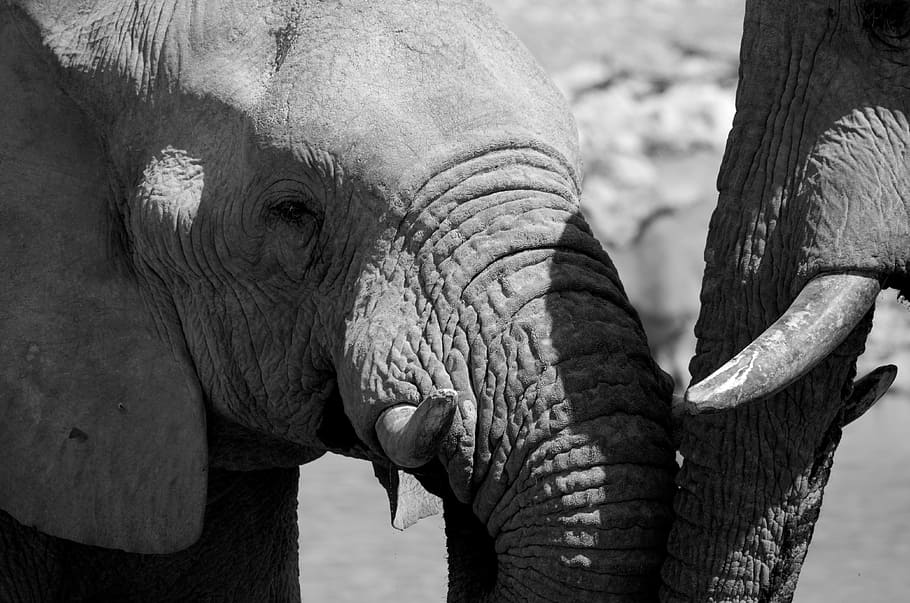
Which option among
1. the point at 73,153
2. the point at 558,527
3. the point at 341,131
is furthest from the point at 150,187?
the point at 558,527

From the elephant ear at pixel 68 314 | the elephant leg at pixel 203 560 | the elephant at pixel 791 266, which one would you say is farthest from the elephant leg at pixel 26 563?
the elephant at pixel 791 266

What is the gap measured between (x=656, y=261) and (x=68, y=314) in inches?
268

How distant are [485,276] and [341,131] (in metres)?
0.34

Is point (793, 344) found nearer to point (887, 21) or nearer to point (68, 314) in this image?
point (887, 21)

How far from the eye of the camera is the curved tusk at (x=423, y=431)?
8.98 feet

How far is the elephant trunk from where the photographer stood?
2.80 meters

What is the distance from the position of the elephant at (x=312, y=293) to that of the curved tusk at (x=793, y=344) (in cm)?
35

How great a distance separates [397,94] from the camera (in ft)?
9.88

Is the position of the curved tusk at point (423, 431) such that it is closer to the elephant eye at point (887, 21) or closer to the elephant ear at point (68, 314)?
the elephant ear at point (68, 314)

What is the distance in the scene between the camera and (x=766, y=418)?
2729 mm

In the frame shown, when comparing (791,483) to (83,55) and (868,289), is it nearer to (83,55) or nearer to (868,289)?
(868,289)

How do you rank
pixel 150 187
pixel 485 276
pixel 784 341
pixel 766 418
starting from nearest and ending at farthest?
pixel 784 341 → pixel 766 418 → pixel 485 276 → pixel 150 187

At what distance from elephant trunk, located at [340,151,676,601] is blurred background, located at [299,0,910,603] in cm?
395

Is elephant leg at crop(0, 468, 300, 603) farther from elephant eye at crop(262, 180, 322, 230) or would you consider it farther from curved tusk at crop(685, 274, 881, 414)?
curved tusk at crop(685, 274, 881, 414)
